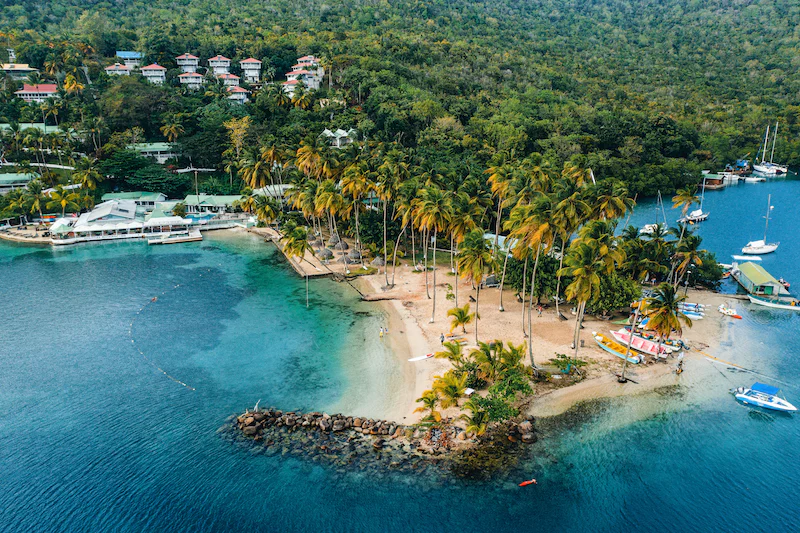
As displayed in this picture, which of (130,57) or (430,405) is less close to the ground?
(130,57)

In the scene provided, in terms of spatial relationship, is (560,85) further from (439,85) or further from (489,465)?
(489,465)

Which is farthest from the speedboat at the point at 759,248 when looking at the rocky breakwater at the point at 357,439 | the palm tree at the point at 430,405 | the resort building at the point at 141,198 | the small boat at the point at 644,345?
the resort building at the point at 141,198

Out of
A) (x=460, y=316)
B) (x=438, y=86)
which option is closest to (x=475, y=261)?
(x=460, y=316)

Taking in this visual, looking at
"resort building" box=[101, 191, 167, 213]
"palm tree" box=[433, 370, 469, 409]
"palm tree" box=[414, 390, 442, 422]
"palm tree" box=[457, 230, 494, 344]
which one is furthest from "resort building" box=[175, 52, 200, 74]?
"palm tree" box=[414, 390, 442, 422]

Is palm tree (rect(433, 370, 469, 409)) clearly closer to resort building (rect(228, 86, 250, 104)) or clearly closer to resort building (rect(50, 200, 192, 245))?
resort building (rect(50, 200, 192, 245))

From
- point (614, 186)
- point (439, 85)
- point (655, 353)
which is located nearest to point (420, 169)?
point (614, 186)

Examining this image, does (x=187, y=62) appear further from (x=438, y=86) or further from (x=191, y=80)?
(x=438, y=86)
